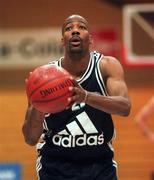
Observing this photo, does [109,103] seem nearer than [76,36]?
Yes

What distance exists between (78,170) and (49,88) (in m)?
0.69

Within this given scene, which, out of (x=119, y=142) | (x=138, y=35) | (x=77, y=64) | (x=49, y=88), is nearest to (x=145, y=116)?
(x=119, y=142)

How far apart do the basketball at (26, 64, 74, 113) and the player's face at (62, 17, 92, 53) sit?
29cm

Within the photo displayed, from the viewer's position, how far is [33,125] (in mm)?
3969

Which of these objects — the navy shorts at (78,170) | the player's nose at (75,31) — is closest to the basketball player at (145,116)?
the navy shorts at (78,170)

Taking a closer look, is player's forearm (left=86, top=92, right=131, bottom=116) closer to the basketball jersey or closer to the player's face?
the basketball jersey

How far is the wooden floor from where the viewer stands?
8.00m

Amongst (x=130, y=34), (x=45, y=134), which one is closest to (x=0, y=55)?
(x=130, y=34)

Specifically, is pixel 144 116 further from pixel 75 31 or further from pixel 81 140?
pixel 75 31

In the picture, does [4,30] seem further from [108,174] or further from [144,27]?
[108,174]

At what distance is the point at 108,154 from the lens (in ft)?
13.0

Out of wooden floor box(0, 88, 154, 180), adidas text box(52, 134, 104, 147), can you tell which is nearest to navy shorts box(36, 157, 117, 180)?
adidas text box(52, 134, 104, 147)

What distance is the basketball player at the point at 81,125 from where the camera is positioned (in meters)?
3.89

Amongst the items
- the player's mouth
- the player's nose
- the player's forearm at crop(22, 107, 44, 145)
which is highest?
the player's nose
